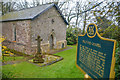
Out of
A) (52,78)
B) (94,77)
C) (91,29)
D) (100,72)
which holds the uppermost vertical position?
(91,29)

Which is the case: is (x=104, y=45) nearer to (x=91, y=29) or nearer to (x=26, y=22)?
(x=91, y=29)

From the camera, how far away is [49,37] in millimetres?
11695

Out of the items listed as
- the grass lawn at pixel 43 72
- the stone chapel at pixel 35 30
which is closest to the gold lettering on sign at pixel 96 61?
the grass lawn at pixel 43 72

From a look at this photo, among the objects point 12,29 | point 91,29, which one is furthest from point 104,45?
point 12,29

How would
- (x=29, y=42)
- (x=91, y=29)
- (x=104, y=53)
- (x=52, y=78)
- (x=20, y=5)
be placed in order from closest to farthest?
(x=104, y=53) < (x=91, y=29) < (x=52, y=78) < (x=29, y=42) < (x=20, y=5)

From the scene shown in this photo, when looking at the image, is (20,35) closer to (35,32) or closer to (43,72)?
(35,32)

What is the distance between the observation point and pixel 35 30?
32.0 feet

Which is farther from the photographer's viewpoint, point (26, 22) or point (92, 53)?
point (26, 22)

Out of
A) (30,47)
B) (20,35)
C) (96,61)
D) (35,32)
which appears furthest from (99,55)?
(20,35)

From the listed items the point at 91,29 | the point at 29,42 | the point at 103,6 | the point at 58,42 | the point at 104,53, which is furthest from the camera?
the point at 58,42

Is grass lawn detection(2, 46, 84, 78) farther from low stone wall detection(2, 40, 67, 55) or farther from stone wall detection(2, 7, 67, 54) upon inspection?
stone wall detection(2, 7, 67, 54)

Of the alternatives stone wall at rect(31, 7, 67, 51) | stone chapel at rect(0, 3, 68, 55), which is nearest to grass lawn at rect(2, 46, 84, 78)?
stone chapel at rect(0, 3, 68, 55)

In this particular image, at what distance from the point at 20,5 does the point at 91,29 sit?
78.0 ft

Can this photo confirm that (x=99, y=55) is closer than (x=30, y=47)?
Yes
